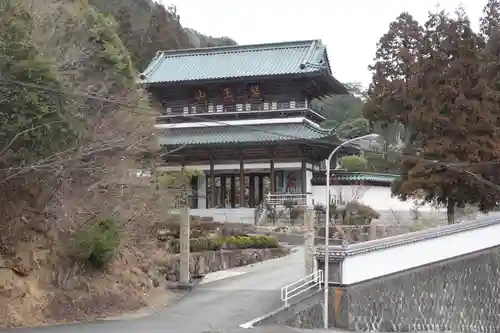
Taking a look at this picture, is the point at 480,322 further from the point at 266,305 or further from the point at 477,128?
the point at 266,305

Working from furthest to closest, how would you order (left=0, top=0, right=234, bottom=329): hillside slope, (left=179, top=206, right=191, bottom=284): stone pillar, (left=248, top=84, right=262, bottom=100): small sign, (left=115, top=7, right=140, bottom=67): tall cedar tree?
(left=115, top=7, right=140, bottom=67): tall cedar tree → (left=248, top=84, right=262, bottom=100): small sign → (left=179, top=206, right=191, bottom=284): stone pillar → (left=0, top=0, right=234, bottom=329): hillside slope

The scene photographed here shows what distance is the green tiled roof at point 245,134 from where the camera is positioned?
3675cm

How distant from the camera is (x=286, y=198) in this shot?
120 ft

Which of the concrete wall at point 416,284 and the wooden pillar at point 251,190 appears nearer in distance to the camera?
the concrete wall at point 416,284

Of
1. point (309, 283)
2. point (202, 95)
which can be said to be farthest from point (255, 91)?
point (309, 283)

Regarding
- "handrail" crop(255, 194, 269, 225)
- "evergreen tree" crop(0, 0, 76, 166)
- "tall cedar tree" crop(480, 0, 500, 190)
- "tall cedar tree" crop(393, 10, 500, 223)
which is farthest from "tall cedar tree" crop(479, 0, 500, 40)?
"evergreen tree" crop(0, 0, 76, 166)

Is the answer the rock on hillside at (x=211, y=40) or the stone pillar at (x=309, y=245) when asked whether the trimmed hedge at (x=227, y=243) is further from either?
the rock on hillside at (x=211, y=40)

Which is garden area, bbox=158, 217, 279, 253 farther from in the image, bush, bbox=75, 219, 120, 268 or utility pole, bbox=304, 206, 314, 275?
bush, bbox=75, 219, 120, 268

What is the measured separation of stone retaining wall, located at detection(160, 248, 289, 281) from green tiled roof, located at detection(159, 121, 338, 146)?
32.0 ft

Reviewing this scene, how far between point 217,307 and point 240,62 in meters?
27.5

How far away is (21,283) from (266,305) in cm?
725

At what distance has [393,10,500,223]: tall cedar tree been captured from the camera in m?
25.0

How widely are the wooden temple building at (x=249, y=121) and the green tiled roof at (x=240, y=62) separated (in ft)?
0.26

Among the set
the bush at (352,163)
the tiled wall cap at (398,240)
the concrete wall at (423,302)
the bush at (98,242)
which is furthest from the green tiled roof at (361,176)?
the bush at (98,242)
